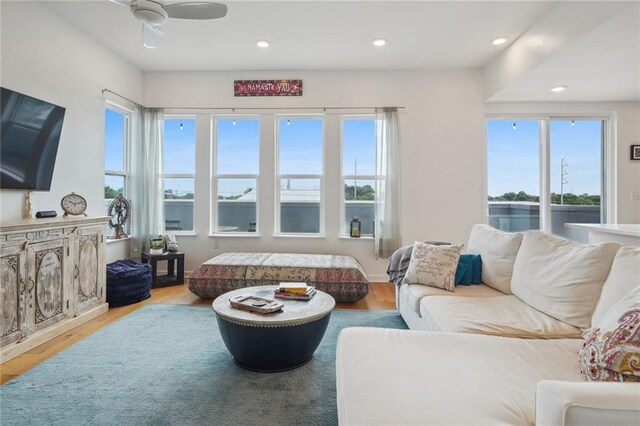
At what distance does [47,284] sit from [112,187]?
1.97m

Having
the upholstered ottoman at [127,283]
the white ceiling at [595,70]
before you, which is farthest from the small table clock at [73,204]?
the white ceiling at [595,70]

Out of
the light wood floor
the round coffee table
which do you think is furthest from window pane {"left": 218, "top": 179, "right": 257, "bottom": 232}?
the round coffee table

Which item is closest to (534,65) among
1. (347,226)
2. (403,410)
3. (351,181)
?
(351,181)

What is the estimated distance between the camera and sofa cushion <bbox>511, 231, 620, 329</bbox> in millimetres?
1771

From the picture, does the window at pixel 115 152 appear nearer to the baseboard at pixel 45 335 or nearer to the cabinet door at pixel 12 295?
the baseboard at pixel 45 335

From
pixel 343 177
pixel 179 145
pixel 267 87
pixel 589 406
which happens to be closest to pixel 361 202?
pixel 343 177

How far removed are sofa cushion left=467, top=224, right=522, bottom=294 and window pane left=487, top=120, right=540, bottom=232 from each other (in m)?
2.15

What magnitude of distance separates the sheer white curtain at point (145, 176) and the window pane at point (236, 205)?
32.9 inches

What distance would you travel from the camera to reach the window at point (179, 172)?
480 centimetres

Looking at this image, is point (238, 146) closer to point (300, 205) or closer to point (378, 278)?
point (300, 205)

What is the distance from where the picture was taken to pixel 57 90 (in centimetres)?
325

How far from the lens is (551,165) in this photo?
4.61 m

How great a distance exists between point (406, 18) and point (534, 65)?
140cm

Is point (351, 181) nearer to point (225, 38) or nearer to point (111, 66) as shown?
point (225, 38)
